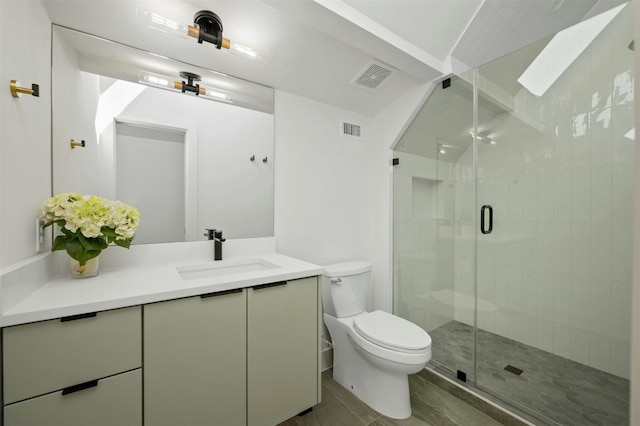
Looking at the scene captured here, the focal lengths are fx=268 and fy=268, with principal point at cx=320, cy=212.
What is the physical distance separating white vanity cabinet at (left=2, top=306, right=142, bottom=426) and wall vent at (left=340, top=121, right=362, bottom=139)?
1874 mm

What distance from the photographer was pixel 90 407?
3.09 feet

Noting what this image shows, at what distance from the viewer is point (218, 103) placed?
1745mm

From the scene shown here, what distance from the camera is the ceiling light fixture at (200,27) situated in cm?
126

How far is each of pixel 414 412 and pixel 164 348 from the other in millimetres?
1479

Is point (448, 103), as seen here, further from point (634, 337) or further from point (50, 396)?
point (50, 396)

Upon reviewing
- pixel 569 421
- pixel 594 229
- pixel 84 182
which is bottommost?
pixel 569 421

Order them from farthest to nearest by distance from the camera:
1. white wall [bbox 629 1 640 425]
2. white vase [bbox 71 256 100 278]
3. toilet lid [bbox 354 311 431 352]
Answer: toilet lid [bbox 354 311 431 352] < white vase [bbox 71 256 100 278] < white wall [bbox 629 1 640 425]

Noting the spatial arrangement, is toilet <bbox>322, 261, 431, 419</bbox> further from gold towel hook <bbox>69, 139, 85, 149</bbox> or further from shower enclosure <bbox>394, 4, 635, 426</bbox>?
gold towel hook <bbox>69, 139, 85, 149</bbox>

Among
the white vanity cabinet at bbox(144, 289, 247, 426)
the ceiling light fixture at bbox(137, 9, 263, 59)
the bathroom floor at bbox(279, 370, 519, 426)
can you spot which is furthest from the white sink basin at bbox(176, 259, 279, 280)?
the ceiling light fixture at bbox(137, 9, 263, 59)

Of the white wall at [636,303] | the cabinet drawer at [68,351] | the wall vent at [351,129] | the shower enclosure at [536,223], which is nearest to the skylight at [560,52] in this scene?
the shower enclosure at [536,223]

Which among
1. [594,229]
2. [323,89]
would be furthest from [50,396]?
[594,229]

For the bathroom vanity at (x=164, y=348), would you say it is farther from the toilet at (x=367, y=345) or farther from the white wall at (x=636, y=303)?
the white wall at (x=636, y=303)

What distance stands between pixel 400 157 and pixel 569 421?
1915mm

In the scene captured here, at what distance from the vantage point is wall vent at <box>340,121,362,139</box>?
7.43ft
